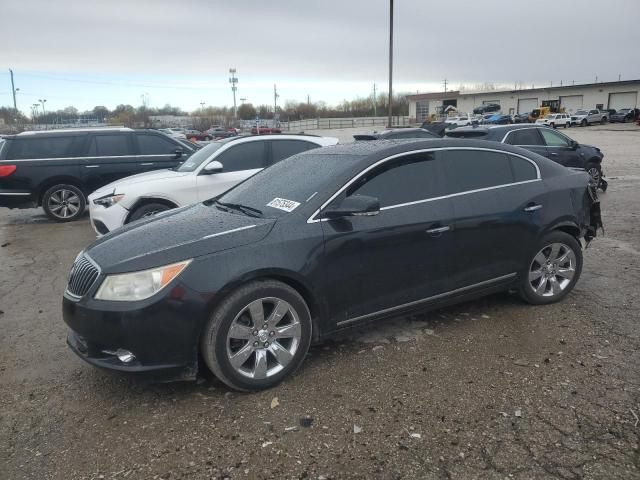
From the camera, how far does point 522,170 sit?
4816 mm

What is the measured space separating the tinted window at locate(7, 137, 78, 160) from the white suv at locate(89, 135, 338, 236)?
129 inches

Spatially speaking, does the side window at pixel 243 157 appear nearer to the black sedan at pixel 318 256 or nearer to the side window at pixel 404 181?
the black sedan at pixel 318 256

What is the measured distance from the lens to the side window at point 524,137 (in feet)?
36.0

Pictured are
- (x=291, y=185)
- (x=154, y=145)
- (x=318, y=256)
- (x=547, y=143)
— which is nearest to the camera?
(x=318, y=256)

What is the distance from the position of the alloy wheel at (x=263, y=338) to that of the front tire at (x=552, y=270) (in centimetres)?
236

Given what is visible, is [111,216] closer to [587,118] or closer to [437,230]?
[437,230]

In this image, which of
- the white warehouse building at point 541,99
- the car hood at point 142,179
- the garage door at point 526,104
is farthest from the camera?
the garage door at point 526,104

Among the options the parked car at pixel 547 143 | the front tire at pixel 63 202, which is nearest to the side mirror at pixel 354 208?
the parked car at pixel 547 143

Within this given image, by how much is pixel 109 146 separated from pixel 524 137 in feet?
→ 28.3

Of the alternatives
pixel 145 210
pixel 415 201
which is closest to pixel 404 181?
pixel 415 201

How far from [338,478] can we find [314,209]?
1.78 meters

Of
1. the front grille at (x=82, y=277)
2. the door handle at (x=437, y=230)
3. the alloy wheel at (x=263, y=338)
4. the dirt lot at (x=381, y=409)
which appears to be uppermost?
the door handle at (x=437, y=230)

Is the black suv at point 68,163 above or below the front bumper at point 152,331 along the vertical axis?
above

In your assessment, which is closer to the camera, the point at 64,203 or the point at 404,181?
the point at 404,181
